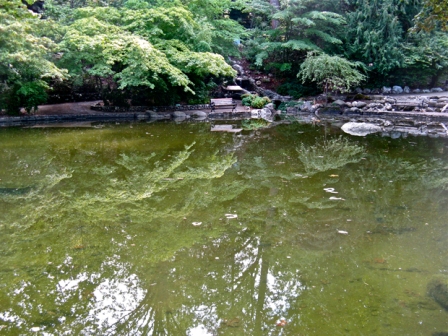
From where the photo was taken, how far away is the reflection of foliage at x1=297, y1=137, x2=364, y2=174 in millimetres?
7887

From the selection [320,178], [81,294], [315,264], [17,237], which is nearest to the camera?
[81,294]

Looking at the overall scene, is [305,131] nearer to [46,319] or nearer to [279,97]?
[279,97]

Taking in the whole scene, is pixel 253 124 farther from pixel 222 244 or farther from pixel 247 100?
pixel 222 244

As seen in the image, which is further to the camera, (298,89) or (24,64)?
(298,89)

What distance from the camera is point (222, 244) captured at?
4.35 meters

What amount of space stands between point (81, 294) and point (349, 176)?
5.31 metres

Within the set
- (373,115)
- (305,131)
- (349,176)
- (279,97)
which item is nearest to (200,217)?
(349,176)

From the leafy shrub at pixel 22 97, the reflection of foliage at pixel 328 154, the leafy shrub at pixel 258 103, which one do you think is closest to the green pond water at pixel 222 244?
the reflection of foliage at pixel 328 154

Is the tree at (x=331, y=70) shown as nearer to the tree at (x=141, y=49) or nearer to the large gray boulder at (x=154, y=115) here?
the tree at (x=141, y=49)

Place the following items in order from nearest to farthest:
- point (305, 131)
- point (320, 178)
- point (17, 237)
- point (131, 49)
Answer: point (17, 237), point (320, 178), point (305, 131), point (131, 49)

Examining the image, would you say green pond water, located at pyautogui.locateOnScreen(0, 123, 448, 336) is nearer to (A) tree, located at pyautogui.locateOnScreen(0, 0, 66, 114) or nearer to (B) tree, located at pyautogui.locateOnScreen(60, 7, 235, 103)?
(A) tree, located at pyautogui.locateOnScreen(0, 0, 66, 114)

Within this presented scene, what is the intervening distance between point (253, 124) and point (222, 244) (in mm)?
9958

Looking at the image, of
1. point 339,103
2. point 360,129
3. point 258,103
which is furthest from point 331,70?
point 360,129

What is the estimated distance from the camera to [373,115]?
15859 millimetres
